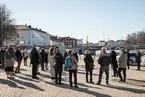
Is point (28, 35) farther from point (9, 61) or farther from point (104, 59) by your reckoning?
point (104, 59)

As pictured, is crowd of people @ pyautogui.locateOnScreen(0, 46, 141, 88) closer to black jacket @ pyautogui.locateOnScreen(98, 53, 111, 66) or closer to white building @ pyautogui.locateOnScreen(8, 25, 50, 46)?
black jacket @ pyautogui.locateOnScreen(98, 53, 111, 66)

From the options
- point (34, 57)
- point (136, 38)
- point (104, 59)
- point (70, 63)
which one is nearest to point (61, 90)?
point (70, 63)

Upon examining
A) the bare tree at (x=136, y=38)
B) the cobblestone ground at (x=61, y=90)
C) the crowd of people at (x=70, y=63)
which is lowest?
the cobblestone ground at (x=61, y=90)

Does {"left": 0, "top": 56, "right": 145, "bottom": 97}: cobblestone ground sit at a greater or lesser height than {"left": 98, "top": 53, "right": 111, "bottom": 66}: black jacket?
lesser

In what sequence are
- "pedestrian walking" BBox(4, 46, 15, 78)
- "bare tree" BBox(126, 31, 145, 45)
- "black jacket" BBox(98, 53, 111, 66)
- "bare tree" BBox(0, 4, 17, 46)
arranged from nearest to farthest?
1. "black jacket" BBox(98, 53, 111, 66)
2. "pedestrian walking" BBox(4, 46, 15, 78)
3. "bare tree" BBox(0, 4, 17, 46)
4. "bare tree" BBox(126, 31, 145, 45)

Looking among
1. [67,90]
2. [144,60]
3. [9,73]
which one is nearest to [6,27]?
[144,60]

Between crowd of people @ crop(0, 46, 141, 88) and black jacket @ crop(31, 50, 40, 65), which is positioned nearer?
crowd of people @ crop(0, 46, 141, 88)

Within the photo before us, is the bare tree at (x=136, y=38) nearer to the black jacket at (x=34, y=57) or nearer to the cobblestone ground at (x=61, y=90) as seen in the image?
the black jacket at (x=34, y=57)

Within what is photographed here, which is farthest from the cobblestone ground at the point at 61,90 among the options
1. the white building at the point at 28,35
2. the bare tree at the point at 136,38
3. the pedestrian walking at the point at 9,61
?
the bare tree at the point at 136,38

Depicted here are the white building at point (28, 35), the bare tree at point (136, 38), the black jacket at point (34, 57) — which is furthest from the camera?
the white building at point (28, 35)

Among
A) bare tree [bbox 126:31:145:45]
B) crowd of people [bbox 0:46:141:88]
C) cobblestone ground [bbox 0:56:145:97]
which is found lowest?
cobblestone ground [bbox 0:56:145:97]

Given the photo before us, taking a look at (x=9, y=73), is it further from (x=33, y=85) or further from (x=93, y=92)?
(x=93, y=92)

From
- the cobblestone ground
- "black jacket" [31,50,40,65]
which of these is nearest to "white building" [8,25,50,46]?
"black jacket" [31,50,40,65]

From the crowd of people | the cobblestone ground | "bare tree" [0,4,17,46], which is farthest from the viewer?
"bare tree" [0,4,17,46]
